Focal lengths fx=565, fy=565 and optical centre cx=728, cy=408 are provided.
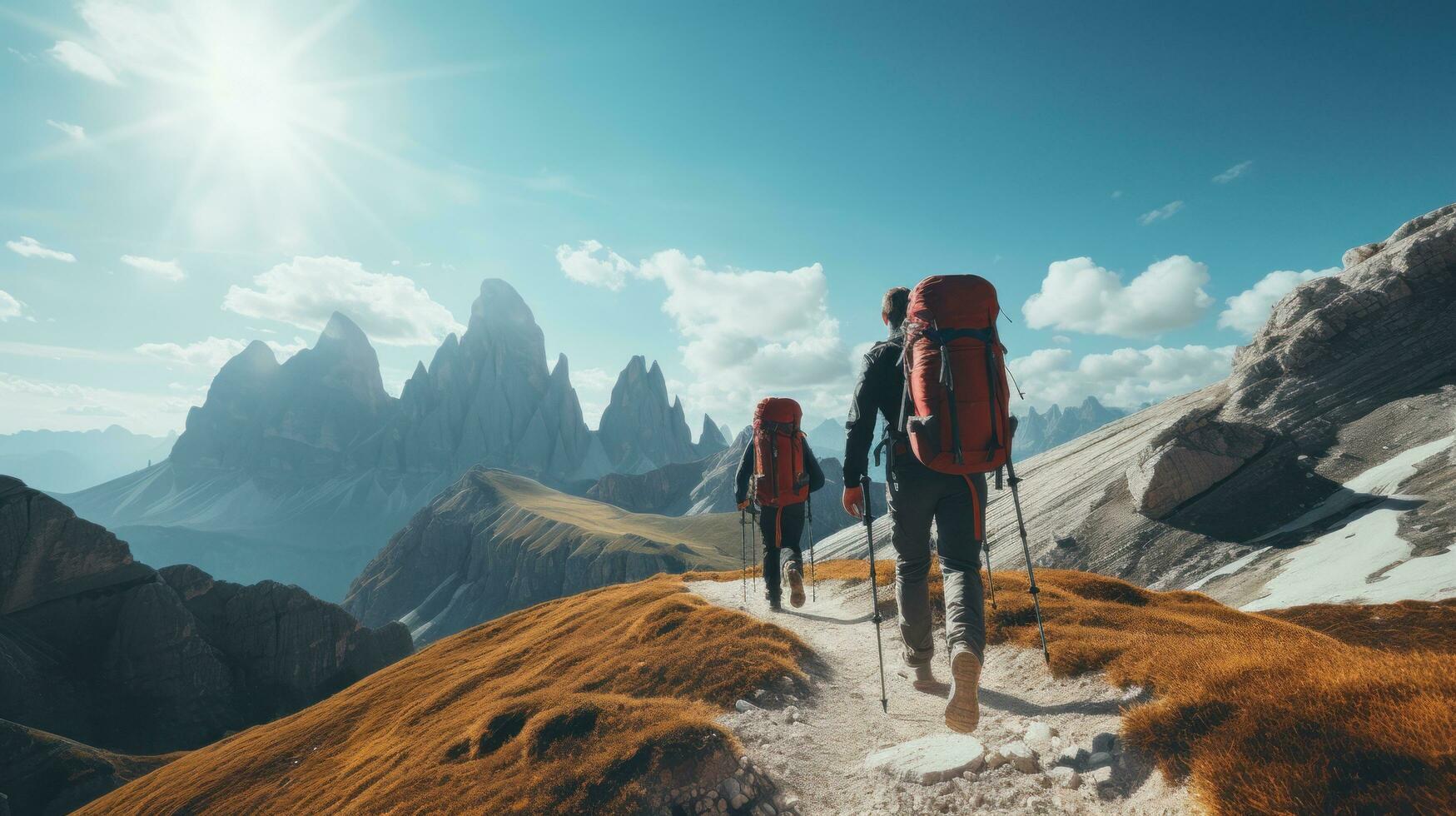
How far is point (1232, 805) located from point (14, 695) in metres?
112

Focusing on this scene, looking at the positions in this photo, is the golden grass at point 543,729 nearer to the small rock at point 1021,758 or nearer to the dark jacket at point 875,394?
the small rock at point 1021,758

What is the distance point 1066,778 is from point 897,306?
6155mm

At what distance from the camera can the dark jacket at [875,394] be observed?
794 centimetres

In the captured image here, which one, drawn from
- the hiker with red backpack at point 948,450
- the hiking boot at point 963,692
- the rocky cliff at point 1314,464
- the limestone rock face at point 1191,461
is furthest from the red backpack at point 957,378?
the limestone rock face at point 1191,461

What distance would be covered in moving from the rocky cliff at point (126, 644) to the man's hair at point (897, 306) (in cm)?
10788

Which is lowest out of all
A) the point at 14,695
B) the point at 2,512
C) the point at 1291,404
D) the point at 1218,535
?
the point at 14,695

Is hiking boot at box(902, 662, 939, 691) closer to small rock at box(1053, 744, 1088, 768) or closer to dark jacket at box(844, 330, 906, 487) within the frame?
small rock at box(1053, 744, 1088, 768)

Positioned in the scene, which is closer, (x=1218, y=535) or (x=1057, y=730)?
(x=1057, y=730)

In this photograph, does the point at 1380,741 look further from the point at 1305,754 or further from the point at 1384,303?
the point at 1384,303

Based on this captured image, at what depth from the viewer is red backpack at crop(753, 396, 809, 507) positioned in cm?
1466

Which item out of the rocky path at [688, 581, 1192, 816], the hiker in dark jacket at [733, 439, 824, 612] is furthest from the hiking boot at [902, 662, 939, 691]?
the hiker in dark jacket at [733, 439, 824, 612]

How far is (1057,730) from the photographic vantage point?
6258 millimetres

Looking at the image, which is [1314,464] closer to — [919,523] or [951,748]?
[919,523]

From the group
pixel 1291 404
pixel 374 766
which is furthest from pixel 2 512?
pixel 1291 404
